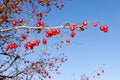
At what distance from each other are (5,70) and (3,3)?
3368 mm

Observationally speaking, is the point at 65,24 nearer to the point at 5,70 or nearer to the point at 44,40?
the point at 44,40

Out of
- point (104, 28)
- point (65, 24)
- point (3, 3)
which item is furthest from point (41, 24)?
point (3, 3)

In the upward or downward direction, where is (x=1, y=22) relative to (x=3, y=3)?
downward

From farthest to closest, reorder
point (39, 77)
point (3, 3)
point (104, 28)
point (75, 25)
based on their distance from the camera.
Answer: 1. point (39, 77)
2. point (3, 3)
3. point (104, 28)
4. point (75, 25)

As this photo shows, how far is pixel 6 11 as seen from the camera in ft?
34.2

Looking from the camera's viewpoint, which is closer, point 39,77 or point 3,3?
point 3,3

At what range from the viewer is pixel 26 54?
12484 millimetres

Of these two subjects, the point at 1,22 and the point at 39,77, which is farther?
the point at 39,77

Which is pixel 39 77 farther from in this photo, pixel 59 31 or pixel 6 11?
pixel 59 31

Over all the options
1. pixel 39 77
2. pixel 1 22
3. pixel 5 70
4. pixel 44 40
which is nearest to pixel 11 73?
pixel 5 70

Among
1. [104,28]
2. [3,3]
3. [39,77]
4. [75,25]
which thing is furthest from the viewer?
[39,77]

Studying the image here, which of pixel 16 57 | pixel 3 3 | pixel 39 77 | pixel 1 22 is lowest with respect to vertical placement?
pixel 39 77

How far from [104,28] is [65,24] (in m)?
0.95

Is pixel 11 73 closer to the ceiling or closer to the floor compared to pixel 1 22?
closer to the floor
